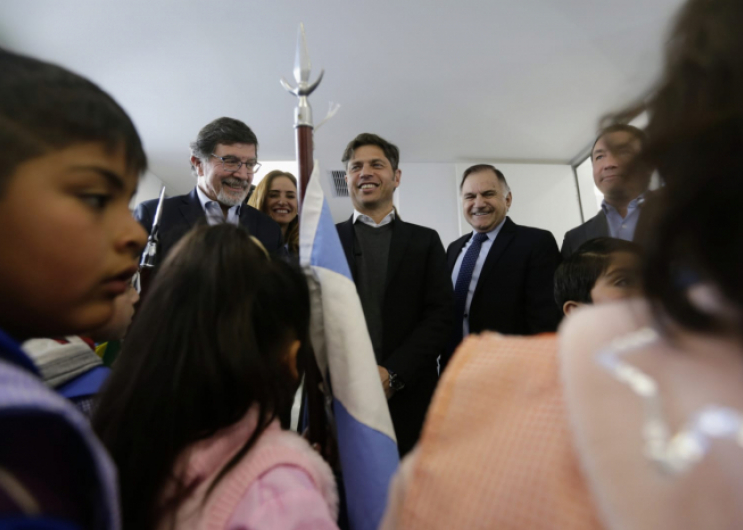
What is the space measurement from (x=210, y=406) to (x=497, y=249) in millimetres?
1568

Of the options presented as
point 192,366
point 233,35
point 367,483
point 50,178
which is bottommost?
point 367,483

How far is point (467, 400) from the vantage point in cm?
34

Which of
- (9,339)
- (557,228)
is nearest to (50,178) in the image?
(9,339)

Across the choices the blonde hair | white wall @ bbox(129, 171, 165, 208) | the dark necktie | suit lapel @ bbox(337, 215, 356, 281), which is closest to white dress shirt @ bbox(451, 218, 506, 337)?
the dark necktie

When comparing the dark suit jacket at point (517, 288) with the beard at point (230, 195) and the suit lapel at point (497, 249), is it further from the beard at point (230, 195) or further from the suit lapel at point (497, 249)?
the beard at point (230, 195)

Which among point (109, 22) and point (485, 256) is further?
point (109, 22)

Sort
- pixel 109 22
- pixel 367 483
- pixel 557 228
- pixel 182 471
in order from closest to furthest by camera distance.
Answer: pixel 182 471
pixel 367 483
pixel 109 22
pixel 557 228

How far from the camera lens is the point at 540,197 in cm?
446

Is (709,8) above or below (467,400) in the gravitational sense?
above

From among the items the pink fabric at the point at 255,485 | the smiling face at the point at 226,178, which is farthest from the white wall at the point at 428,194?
the pink fabric at the point at 255,485

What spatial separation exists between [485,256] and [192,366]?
160 centimetres

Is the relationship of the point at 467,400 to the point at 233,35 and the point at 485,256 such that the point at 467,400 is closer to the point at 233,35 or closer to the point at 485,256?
the point at 485,256

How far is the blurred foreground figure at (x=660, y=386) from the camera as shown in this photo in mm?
Answer: 219

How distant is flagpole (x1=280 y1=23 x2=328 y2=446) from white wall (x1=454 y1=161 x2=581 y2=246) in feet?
11.6
